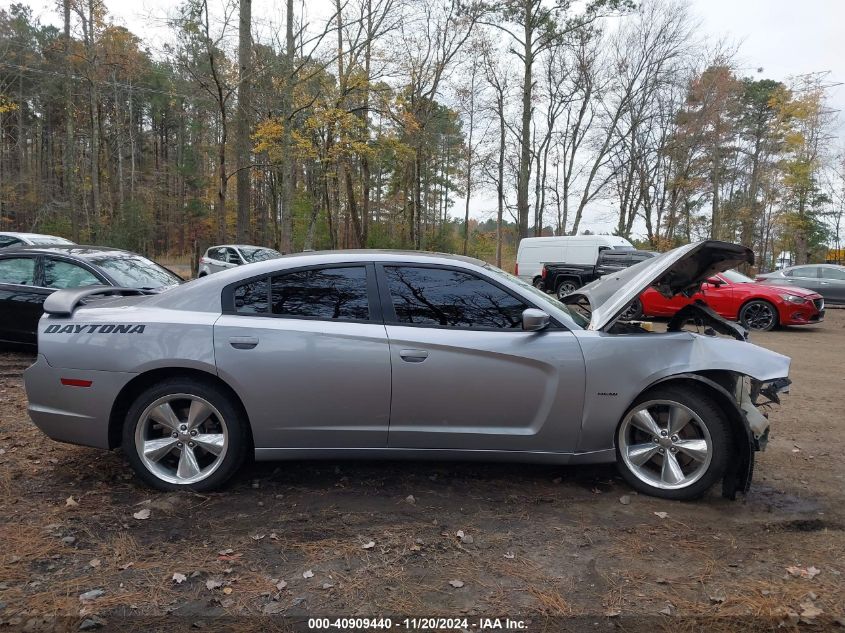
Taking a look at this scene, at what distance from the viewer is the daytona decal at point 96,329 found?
3.43 m

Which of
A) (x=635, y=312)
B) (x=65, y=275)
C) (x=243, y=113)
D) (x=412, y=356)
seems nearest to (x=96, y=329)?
(x=412, y=356)

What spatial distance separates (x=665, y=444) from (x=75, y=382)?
12.0ft

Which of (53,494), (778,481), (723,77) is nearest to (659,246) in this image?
(723,77)

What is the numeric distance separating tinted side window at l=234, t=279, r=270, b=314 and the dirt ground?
1.14 meters

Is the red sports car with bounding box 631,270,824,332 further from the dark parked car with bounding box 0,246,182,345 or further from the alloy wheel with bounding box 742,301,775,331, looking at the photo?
the dark parked car with bounding box 0,246,182,345

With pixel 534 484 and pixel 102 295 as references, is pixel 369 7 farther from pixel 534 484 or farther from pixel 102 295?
pixel 534 484

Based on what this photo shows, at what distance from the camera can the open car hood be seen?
354cm

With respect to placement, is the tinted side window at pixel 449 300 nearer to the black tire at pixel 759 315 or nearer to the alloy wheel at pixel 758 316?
the black tire at pixel 759 315

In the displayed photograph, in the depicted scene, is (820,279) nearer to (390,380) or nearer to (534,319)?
(534,319)

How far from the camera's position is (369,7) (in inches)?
824

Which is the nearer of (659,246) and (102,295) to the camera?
(102,295)

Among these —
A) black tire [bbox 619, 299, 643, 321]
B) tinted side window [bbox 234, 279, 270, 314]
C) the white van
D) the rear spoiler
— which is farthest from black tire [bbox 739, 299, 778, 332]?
the rear spoiler

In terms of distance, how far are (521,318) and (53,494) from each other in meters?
3.13

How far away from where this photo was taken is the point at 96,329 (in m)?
3.48
